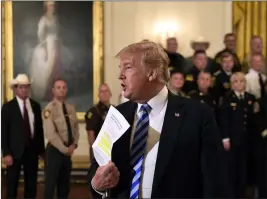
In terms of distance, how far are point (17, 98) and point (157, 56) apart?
13.7ft

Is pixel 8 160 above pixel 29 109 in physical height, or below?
below

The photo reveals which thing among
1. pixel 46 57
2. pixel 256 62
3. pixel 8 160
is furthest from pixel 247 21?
pixel 8 160

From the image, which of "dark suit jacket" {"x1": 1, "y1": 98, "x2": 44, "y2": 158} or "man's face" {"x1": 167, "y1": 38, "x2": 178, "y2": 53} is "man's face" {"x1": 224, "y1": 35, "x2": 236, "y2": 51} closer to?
"man's face" {"x1": 167, "y1": 38, "x2": 178, "y2": 53}

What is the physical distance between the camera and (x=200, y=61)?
6.36 metres

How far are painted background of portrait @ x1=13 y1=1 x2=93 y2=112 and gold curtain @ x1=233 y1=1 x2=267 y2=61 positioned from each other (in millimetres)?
2352

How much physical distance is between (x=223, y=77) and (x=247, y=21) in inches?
80.1

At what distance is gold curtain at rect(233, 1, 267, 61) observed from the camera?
7.95 metres

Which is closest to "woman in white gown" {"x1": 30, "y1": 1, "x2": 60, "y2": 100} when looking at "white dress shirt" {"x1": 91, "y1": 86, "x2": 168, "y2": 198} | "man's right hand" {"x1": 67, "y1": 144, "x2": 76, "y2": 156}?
"man's right hand" {"x1": 67, "y1": 144, "x2": 76, "y2": 156}

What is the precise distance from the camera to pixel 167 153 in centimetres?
195

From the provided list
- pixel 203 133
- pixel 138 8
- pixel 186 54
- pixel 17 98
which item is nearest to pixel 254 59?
pixel 186 54

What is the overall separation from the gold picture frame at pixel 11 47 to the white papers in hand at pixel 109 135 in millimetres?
5967

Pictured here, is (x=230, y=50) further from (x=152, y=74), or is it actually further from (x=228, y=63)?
(x=152, y=74)

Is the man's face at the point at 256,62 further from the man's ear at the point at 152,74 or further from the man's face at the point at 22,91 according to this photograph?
the man's ear at the point at 152,74

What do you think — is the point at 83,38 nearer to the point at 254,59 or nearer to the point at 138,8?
the point at 138,8
